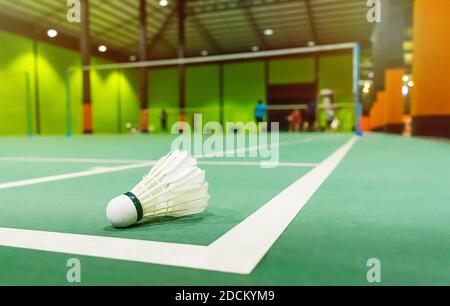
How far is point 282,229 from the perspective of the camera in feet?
4.98

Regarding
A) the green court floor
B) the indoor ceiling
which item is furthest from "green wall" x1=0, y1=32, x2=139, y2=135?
the green court floor

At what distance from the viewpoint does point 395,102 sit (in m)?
17.9

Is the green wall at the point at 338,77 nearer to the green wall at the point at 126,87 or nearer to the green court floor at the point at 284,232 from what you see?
the green wall at the point at 126,87

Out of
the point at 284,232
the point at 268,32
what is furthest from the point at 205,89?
the point at 284,232

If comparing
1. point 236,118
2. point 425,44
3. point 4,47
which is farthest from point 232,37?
point 425,44

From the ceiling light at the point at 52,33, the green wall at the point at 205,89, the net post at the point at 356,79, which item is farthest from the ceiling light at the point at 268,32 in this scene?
the net post at the point at 356,79

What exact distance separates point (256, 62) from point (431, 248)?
3302cm

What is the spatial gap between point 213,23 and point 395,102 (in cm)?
1452

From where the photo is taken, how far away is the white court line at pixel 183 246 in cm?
115

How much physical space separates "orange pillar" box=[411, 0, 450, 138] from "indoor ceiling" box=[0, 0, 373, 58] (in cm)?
1478

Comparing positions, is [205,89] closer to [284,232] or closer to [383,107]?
[383,107]

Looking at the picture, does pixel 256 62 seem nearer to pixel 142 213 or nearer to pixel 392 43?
pixel 392 43

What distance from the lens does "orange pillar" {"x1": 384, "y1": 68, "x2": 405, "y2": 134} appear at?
17.8 metres

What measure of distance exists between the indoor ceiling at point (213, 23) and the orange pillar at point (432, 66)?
48.5ft
